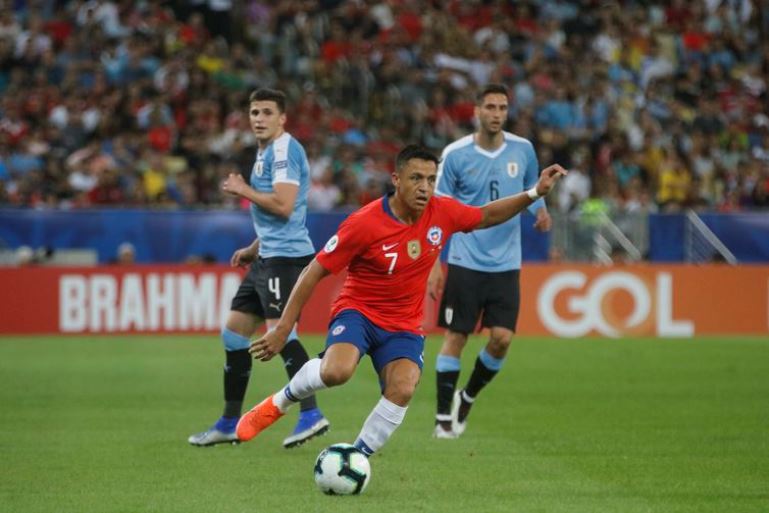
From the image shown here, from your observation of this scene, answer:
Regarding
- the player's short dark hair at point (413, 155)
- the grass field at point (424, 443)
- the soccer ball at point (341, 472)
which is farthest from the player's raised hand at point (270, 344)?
the player's short dark hair at point (413, 155)

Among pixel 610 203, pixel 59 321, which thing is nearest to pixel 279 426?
pixel 59 321

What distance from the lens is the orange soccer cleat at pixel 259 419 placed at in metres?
8.41

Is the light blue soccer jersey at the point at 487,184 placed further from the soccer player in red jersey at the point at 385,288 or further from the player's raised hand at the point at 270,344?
the player's raised hand at the point at 270,344

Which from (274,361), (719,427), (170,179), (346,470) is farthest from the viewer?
(170,179)

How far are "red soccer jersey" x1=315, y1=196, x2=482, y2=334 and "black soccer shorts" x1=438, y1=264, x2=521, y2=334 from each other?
2.23m

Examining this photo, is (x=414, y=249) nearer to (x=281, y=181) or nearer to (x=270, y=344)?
(x=270, y=344)

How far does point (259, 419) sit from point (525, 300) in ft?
40.7

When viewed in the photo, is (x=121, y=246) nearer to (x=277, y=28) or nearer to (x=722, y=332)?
(x=277, y=28)

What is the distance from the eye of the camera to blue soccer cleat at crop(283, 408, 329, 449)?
966 centimetres

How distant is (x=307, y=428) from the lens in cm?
972

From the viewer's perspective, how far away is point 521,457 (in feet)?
30.3

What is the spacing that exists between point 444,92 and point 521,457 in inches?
664

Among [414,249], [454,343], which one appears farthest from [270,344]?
[454,343]

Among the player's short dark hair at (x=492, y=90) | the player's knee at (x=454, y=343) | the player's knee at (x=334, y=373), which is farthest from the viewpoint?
the player's knee at (x=454, y=343)
